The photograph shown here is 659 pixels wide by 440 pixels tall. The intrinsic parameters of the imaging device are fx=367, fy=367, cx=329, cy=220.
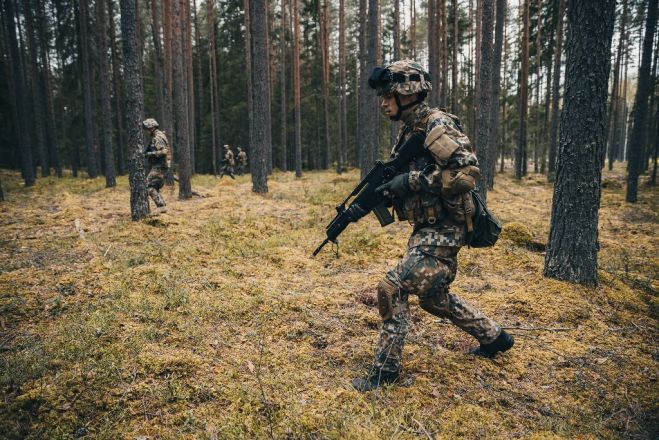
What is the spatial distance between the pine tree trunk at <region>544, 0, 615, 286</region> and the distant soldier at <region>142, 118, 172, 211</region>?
31.2 feet

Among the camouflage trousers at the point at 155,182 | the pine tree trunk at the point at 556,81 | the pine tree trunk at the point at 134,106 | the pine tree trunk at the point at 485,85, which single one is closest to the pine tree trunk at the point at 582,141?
the pine tree trunk at the point at 485,85

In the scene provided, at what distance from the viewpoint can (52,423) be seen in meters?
2.55

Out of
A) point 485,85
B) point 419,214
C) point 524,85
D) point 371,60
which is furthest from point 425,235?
point 524,85

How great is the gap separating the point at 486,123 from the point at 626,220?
4524 mm

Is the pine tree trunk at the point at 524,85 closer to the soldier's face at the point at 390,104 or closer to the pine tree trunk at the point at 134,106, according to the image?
the pine tree trunk at the point at 134,106

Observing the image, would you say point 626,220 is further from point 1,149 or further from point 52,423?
point 1,149

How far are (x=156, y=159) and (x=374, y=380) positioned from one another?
31.0 feet

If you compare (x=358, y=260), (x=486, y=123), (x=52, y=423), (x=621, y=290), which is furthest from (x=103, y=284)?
(x=486, y=123)

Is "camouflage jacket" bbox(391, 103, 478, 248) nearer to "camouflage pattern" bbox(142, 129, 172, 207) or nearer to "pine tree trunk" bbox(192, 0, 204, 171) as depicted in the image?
"camouflage pattern" bbox(142, 129, 172, 207)

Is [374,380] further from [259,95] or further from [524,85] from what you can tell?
[524,85]

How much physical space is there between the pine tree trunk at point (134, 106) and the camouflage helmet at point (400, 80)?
7.07m

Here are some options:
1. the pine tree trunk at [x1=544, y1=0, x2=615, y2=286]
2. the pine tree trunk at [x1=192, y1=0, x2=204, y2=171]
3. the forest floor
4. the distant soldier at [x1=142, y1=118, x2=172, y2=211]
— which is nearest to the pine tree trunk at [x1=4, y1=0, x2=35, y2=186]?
the distant soldier at [x1=142, y1=118, x2=172, y2=211]

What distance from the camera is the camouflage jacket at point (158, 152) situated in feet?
33.6

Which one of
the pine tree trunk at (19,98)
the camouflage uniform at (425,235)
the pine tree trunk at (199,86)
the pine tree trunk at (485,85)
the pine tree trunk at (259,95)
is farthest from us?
the pine tree trunk at (199,86)
